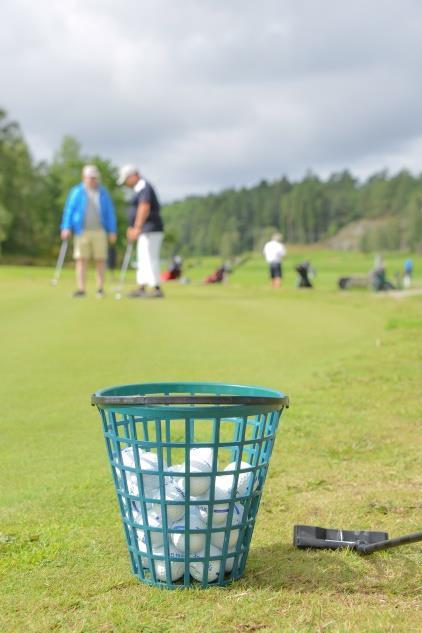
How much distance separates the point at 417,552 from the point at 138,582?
1150mm

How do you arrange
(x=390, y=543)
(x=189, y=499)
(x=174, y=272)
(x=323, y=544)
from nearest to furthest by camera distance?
(x=189, y=499) < (x=390, y=543) < (x=323, y=544) < (x=174, y=272)

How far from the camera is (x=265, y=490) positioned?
12.9ft

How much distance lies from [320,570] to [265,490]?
1089 mm

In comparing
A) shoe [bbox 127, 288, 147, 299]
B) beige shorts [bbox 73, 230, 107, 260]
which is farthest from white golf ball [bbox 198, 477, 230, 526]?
beige shorts [bbox 73, 230, 107, 260]

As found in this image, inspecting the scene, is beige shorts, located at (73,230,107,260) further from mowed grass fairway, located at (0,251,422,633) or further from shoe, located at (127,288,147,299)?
mowed grass fairway, located at (0,251,422,633)

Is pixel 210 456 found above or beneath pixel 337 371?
above

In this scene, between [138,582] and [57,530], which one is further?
[57,530]

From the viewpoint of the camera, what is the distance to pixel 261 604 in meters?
2.52

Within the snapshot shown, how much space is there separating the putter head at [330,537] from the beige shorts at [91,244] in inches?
519

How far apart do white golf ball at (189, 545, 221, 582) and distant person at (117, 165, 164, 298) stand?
1276 cm

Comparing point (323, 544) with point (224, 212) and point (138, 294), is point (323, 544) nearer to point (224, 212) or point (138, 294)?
point (138, 294)

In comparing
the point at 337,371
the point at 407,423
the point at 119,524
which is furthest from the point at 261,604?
the point at 337,371

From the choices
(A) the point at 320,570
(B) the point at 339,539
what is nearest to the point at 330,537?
(B) the point at 339,539

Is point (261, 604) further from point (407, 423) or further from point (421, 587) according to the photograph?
point (407, 423)
